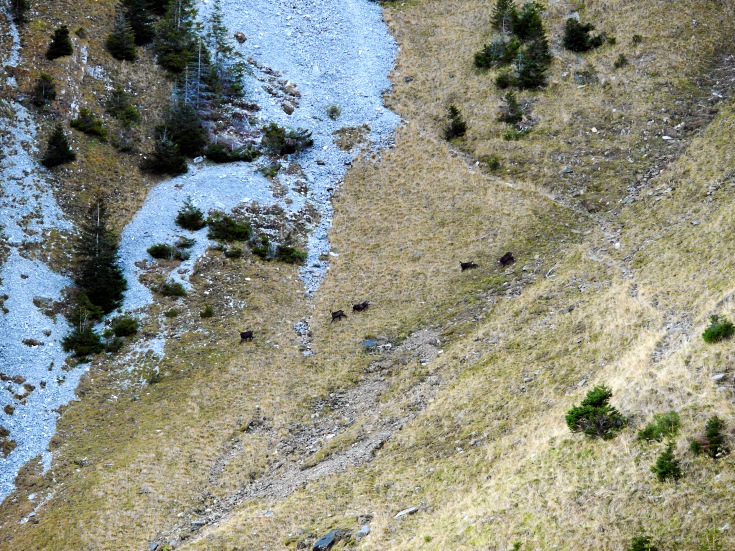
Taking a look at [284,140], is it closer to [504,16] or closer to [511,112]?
[511,112]

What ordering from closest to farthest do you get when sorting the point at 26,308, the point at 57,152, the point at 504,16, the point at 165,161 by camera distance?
the point at 26,308 < the point at 57,152 < the point at 165,161 < the point at 504,16

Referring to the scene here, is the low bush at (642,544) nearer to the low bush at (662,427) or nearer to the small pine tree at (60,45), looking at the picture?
the low bush at (662,427)

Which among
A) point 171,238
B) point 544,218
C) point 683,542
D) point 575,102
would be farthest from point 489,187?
point 683,542

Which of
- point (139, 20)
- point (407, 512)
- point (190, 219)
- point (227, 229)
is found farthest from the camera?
point (139, 20)

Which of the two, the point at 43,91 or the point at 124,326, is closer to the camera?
the point at 124,326

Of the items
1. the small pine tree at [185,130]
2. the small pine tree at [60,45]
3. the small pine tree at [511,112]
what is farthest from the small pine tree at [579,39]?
the small pine tree at [60,45]


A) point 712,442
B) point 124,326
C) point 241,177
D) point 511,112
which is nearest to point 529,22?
point 511,112

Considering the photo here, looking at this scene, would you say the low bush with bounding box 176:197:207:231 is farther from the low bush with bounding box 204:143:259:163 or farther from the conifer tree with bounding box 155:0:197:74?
the conifer tree with bounding box 155:0:197:74
